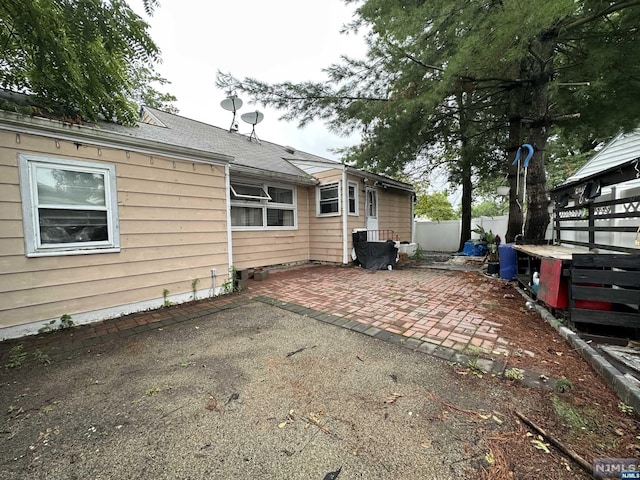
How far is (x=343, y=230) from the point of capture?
24.6 feet

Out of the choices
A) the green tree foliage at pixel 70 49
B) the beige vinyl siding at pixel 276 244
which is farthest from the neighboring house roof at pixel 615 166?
the green tree foliage at pixel 70 49

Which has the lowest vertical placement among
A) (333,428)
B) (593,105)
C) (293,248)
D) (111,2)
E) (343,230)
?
(333,428)

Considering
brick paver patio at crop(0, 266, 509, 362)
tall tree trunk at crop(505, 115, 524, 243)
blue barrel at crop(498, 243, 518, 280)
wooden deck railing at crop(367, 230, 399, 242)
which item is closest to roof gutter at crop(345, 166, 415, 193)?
wooden deck railing at crop(367, 230, 399, 242)

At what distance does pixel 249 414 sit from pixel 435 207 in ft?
86.6

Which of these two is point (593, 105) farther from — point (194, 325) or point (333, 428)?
point (194, 325)

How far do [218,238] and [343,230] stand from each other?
3.74 meters

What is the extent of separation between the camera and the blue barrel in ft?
18.2

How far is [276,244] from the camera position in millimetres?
7293

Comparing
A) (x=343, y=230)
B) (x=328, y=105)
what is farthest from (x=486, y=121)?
(x=343, y=230)

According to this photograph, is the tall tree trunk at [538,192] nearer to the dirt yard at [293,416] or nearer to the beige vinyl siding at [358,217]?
the dirt yard at [293,416]

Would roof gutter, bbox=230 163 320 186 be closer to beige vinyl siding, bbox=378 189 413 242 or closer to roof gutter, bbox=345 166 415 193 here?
roof gutter, bbox=345 166 415 193

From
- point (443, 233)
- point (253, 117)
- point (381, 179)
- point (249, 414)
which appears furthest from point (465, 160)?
point (249, 414)

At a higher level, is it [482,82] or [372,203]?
[482,82]

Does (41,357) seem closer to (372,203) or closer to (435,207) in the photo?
(372,203)
